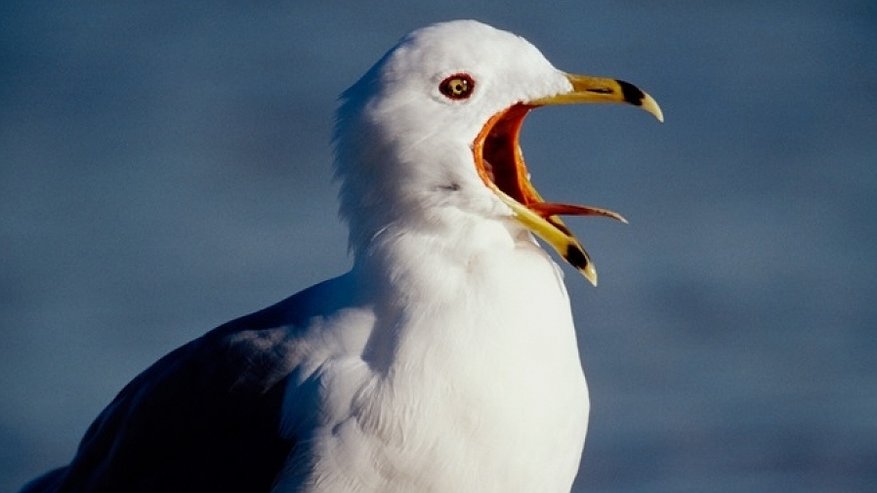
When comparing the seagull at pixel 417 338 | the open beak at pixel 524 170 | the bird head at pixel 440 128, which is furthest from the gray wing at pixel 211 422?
the open beak at pixel 524 170

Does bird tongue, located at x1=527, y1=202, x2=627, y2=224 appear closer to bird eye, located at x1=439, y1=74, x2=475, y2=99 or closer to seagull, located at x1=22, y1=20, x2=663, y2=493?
seagull, located at x1=22, y1=20, x2=663, y2=493

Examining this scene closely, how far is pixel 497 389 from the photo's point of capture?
4367 mm

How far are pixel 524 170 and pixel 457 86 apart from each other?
0.47 m

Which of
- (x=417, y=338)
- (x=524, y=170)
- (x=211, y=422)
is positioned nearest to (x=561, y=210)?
(x=524, y=170)

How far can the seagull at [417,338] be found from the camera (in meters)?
4.35

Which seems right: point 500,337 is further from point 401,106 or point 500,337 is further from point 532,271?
point 401,106

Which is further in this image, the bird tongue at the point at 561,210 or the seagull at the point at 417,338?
the bird tongue at the point at 561,210

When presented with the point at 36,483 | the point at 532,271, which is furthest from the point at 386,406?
the point at 36,483

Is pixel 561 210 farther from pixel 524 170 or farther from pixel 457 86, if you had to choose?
pixel 457 86

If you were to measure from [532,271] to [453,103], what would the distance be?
558mm

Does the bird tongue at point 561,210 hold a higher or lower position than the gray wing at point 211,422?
higher

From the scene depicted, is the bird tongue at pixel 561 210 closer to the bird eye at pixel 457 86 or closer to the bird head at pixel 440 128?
the bird head at pixel 440 128

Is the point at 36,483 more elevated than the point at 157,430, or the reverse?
the point at 157,430

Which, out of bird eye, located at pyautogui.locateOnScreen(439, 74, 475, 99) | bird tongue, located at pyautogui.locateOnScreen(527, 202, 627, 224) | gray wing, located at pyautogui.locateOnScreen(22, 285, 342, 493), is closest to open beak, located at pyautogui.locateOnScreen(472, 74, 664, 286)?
bird tongue, located at pyautogui.locateOnScreen(527, 202, 627, 224)
